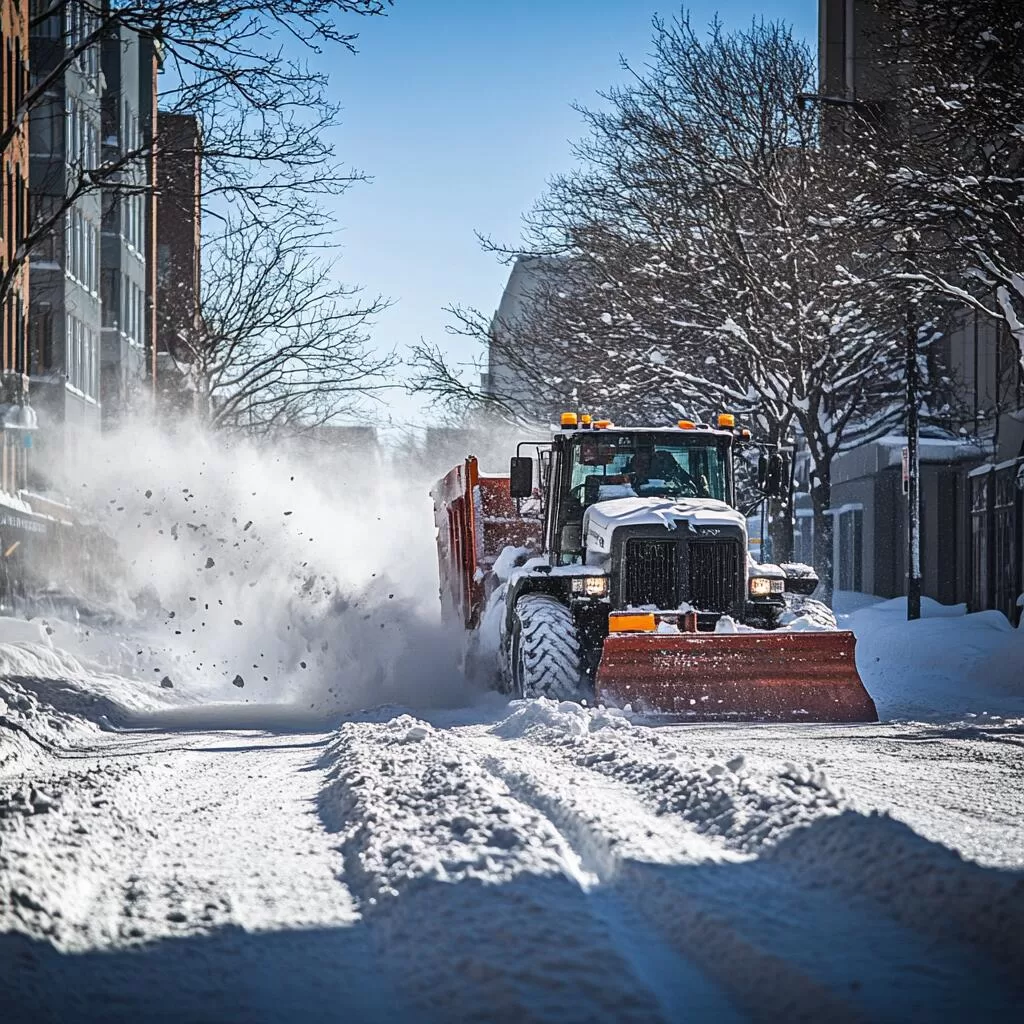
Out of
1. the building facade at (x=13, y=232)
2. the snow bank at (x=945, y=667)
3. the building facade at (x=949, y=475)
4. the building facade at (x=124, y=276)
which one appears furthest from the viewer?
the building facade at (x=124, y=276)

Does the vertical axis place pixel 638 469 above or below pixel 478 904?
above

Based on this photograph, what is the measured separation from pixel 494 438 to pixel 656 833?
6237 centimetres

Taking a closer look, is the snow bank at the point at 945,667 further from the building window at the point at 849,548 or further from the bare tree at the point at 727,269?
the building window at the point at 849,548

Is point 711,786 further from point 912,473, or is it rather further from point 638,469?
point 912,473

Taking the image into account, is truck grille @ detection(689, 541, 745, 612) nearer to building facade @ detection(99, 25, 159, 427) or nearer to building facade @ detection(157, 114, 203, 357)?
building facade @ detection(157, 114, 203, 357)

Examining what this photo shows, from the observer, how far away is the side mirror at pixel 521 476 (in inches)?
582

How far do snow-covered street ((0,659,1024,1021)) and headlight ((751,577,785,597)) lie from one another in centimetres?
517

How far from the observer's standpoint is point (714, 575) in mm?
14969

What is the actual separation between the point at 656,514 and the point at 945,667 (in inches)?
281

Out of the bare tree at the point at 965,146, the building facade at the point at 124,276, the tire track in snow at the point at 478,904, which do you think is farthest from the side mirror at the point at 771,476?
the building facade at the point at 124,276

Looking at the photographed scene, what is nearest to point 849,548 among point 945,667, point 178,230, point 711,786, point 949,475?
point 949,475

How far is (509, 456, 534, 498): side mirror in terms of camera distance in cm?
1479

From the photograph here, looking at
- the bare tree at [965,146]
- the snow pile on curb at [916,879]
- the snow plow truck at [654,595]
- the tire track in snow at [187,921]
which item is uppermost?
the bare tree at [965,146]

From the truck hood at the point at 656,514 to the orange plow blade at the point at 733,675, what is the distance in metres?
1.24
